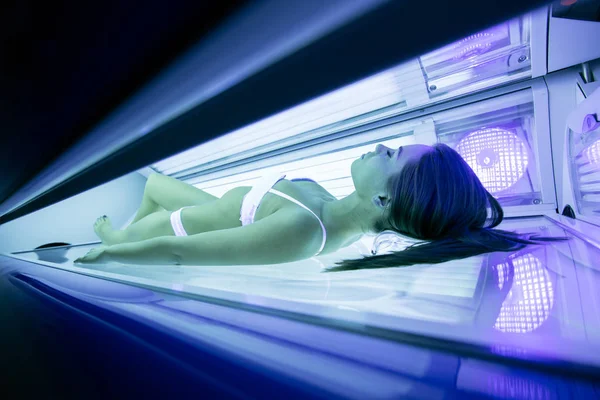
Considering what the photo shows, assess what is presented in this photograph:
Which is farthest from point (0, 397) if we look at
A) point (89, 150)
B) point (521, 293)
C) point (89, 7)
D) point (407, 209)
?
point (407, 209)

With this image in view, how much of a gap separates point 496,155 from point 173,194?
7.39ft

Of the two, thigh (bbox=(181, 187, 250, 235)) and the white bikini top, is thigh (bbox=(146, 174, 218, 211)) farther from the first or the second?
the white bikini top

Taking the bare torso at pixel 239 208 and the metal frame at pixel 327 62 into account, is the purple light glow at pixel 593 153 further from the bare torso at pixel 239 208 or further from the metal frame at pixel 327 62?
the metal frame at pixel 327 62

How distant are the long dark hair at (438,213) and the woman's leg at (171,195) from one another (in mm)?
1235

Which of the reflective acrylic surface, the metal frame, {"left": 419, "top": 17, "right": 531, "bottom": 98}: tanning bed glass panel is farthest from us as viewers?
{"left": 419, "top": 17, "right": 531, "bottom": 98}: tanning bed glass panel

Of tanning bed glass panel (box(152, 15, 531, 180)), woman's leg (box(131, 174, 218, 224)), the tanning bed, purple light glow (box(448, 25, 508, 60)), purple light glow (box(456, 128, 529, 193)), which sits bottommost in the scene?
the tanning bed

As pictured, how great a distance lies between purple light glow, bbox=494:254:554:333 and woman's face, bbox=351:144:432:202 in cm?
66

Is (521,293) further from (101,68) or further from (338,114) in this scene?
(338,114)

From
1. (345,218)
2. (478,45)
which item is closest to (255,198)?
(345,218)

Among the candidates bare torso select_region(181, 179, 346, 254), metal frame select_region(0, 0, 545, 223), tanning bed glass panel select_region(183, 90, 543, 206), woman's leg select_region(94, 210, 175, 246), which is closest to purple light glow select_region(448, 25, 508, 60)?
tanning bed glass panel select_region(183, 90, 543, 206)

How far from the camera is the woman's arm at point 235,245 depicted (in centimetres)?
127

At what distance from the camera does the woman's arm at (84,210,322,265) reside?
1.27 m

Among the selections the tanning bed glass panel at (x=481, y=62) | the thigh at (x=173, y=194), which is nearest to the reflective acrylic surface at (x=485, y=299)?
the tanning bed glass panel at (x=481, y=62)

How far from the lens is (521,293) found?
645mm
